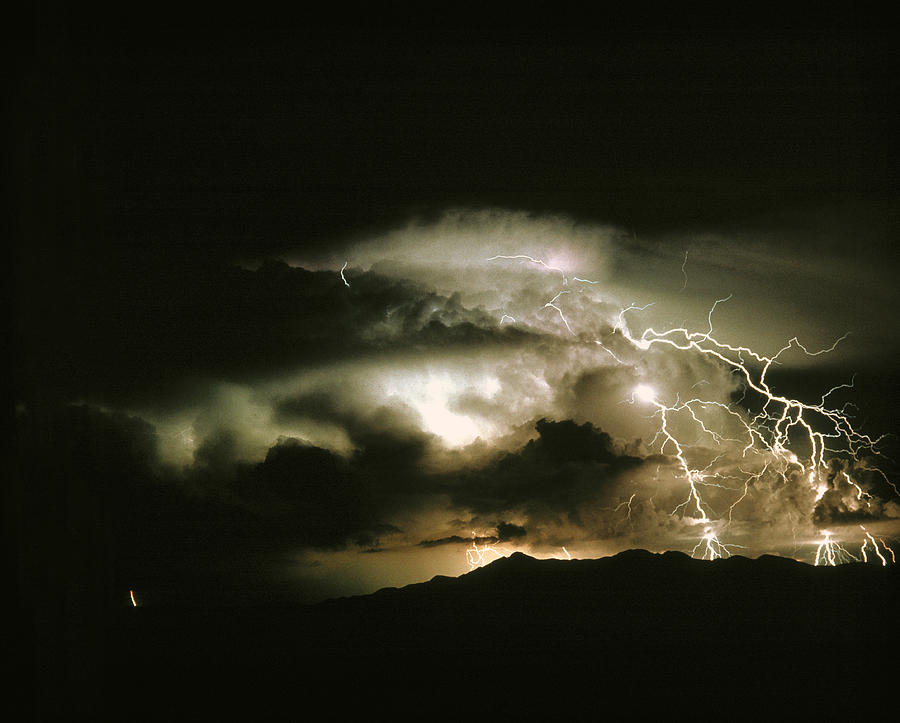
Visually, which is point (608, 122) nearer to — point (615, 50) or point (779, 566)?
point (615, 50)

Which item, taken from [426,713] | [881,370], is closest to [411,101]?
[881,370]

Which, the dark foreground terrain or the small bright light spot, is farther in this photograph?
the small bright light spot

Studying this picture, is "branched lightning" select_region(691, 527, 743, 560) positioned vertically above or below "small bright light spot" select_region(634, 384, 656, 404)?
below

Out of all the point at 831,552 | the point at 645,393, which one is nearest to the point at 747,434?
the point at 645,393

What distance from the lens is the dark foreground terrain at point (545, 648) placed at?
2.85 meters

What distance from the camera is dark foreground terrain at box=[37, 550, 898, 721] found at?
112 inches

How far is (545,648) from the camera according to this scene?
117 inches

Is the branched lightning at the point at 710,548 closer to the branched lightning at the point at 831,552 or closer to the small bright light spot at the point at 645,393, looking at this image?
the branched lightning at the point at 831,552

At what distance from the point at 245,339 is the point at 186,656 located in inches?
61.0

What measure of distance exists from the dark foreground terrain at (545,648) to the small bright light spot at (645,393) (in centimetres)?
76

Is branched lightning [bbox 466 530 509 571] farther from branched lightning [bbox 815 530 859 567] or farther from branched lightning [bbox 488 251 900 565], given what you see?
branched lightning [bbox 815 530 859 567]

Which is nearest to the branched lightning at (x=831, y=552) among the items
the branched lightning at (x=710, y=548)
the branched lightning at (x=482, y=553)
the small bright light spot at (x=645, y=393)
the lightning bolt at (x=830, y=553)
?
the lightning bolt at (x=830, y=553)

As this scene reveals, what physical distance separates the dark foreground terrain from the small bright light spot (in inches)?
30.0

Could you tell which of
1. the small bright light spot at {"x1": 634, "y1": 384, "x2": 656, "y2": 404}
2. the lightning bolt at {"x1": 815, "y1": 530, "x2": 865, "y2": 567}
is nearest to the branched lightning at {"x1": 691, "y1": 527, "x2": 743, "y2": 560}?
the lightning bolt at {"x1": 815, "y1": 530, "x2": 865, "y2": 567}
